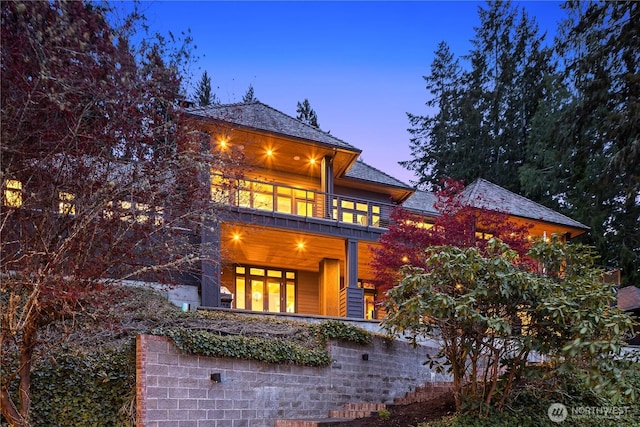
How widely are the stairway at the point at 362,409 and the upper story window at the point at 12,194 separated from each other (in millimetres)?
5446

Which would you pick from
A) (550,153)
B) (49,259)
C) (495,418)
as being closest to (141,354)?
(49,259)

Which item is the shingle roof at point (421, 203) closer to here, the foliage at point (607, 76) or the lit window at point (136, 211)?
the foliage at point (607, 76)

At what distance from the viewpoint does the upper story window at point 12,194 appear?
244 inches

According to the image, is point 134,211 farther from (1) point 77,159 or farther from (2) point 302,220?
(2) point 302,220

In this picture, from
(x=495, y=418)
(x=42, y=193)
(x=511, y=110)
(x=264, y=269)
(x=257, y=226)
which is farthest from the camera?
(x=511, y=110)

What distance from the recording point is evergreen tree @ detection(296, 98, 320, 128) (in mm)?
41250

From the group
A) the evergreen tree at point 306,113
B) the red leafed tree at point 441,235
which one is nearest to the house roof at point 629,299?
the red leafed tree at point 441,235

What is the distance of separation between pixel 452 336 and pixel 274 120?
40.1 feet

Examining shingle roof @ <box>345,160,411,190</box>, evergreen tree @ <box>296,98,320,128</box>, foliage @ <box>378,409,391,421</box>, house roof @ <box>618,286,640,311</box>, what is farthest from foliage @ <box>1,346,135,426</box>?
evergreen tree @ <box>296,98,320,128</box>

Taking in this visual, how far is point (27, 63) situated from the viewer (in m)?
5.77

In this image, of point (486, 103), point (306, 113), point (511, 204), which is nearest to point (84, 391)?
point (511, 204)

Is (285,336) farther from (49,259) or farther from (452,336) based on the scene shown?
(49,259)

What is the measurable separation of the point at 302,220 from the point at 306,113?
24.2 metres

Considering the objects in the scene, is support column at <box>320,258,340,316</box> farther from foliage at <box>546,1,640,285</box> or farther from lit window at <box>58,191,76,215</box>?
lit window at <box>58,191,76,215</box>
